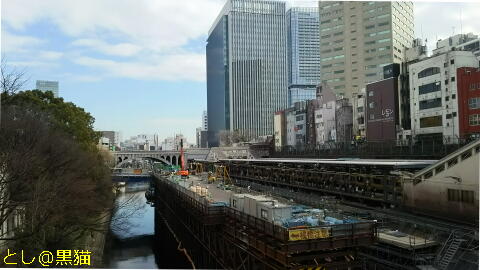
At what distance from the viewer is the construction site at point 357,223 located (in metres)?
13.7

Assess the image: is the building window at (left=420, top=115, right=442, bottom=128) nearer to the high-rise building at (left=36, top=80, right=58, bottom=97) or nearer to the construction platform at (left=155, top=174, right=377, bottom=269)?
the construction platform at (left=155, top=174, right=377, bottom=269)

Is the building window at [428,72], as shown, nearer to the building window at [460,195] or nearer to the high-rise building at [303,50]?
the building window at [460,195]

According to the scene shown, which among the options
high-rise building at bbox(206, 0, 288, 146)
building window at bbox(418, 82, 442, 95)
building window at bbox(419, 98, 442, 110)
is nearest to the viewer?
building window at bbox(418, 82, 442, 95)

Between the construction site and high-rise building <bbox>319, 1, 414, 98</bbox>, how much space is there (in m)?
63.6

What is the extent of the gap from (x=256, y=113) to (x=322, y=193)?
111840 mm

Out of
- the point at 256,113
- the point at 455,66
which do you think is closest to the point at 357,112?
the point at 455,66

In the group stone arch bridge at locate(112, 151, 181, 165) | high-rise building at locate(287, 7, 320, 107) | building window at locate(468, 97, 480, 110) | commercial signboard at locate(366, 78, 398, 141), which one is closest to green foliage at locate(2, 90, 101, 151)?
commercial signboard at locate(366, 78, 398, 141)

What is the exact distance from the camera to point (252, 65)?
14575 cm

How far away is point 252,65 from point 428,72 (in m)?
107

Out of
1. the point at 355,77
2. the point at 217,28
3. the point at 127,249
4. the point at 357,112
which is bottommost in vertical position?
the point at 127,249

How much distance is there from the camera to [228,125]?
145 metres

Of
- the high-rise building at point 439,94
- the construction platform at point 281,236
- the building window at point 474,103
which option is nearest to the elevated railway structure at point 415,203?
the construction platform at point 281,236

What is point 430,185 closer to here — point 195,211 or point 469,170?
point 469,170

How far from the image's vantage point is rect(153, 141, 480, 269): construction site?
13.7m
